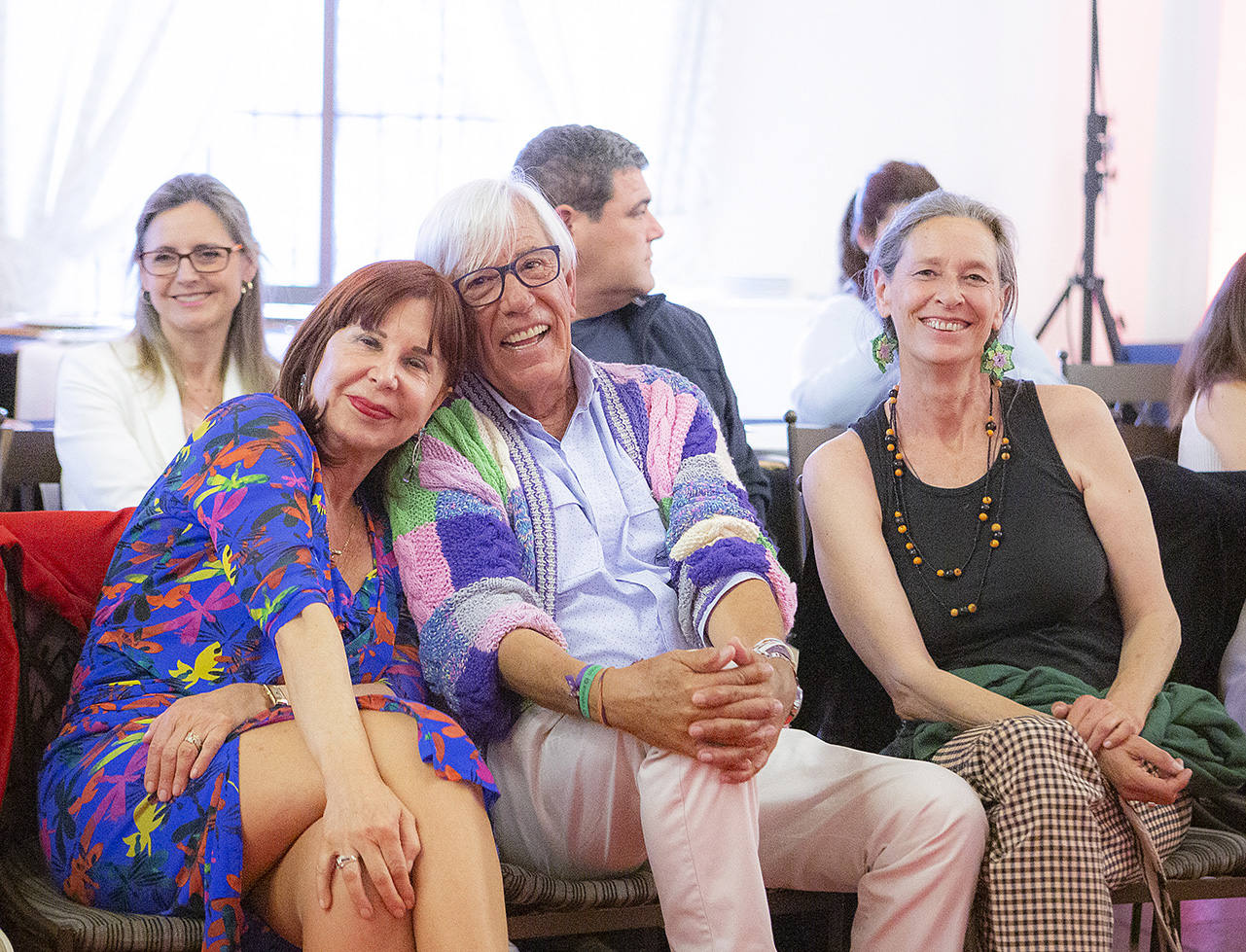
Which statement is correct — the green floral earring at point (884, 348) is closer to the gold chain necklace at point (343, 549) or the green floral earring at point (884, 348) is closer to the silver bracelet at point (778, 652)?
the silver bracelet at point (778, 652)

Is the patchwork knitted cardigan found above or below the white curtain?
below

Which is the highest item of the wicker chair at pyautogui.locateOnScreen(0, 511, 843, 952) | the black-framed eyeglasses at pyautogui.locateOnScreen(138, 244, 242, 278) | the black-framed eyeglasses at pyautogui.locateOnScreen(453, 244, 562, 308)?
the black-framed eyeglasses at pyautogui.locateOnScreen(138, 244, 242, 278)

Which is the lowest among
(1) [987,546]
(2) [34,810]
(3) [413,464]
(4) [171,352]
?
(2) [34,810]

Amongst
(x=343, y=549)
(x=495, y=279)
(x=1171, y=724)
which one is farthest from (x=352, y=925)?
(x=1171, y=724)

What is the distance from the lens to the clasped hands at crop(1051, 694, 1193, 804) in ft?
5.24

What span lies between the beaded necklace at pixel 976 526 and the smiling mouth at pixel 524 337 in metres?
0.58

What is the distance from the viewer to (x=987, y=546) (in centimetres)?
185

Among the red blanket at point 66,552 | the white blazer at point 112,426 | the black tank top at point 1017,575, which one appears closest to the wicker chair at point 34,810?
the red blanket at point 66,552

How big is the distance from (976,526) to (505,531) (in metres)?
0.72

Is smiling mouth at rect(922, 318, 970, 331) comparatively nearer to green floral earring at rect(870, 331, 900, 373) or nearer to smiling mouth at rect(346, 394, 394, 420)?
green floral earring at rect(870, 331, 900, 373)

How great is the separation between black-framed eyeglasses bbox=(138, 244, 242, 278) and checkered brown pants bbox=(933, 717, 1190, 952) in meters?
1.78

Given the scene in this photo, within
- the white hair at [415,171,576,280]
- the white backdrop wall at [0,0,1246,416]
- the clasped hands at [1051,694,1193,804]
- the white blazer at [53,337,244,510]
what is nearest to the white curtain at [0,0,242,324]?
the white backdrop wall at [0,0,1246,416]

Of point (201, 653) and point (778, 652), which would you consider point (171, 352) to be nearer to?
point (201, 653)

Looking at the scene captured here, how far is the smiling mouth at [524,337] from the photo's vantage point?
1741 millimetres
